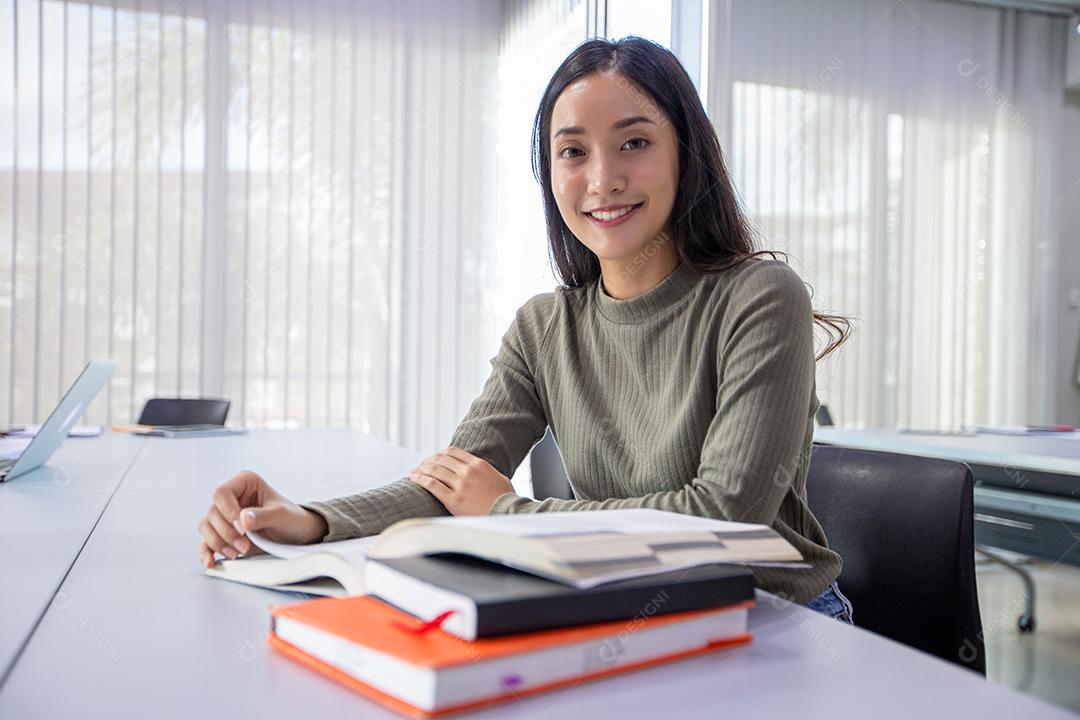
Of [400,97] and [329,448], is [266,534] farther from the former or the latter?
[400,97]

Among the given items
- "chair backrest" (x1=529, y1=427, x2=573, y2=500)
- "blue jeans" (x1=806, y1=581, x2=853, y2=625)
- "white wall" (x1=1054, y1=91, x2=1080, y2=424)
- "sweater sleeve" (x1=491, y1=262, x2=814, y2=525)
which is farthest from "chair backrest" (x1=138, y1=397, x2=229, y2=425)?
"white wall" (x1=1054, y1=91, x2=1080, y2=424)

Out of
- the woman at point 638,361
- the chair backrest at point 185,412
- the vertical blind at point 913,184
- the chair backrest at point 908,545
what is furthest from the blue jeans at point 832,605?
the vertical blind at point 913,184

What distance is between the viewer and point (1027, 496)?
2.11 metres

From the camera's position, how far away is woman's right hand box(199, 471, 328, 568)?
1007mm

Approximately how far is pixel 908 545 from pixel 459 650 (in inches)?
33.8

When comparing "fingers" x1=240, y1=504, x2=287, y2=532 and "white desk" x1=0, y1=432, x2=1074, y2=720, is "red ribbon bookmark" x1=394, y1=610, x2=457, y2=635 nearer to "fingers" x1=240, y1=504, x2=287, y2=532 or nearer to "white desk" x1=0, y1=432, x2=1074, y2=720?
"white desk" x1=0, y1=432, x2=1074, y2=720

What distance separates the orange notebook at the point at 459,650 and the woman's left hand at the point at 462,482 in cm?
50

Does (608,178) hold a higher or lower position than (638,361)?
higher

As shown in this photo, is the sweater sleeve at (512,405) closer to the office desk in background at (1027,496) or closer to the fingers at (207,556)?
the fingers at (207,556)

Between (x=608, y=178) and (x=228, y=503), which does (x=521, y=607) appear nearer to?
(x=228, y=503)

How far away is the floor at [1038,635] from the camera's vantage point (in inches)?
103

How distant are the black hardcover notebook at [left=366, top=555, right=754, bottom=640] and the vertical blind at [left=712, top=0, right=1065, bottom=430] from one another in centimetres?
429

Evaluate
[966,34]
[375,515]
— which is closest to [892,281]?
[966,34]

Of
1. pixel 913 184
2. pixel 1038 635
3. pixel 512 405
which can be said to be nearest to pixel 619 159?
pixel 512 405
